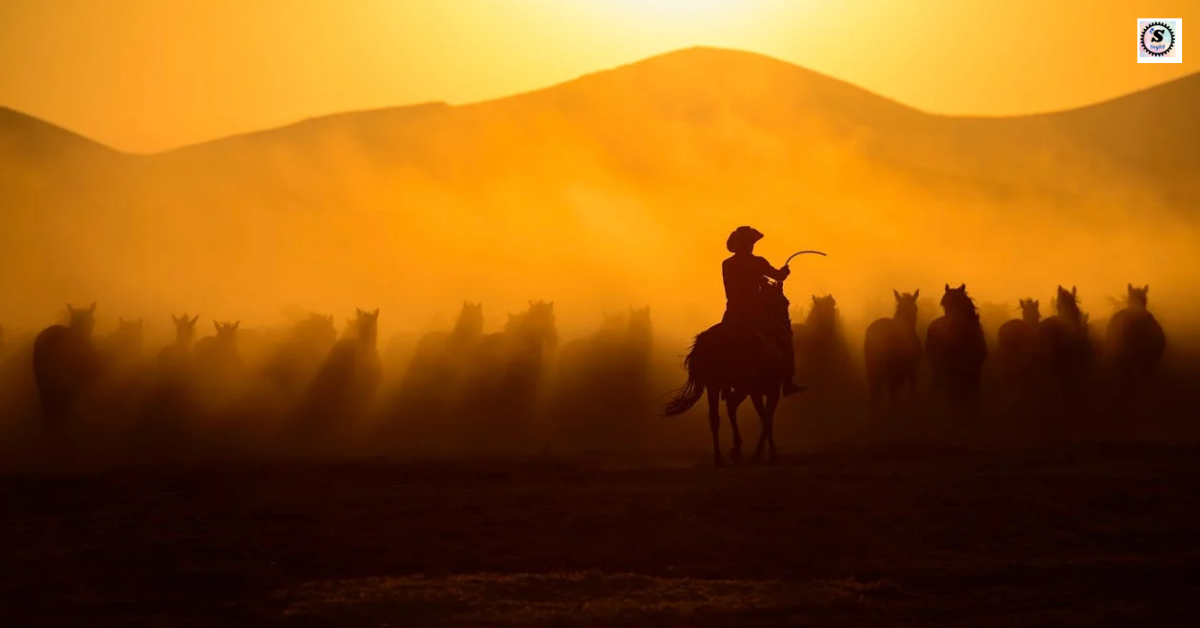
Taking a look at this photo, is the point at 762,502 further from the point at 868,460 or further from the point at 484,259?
the point at 484,259

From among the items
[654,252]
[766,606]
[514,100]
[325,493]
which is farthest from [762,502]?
[514,100]

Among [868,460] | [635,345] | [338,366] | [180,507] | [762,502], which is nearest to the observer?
[762,502]

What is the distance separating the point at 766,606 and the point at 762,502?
3.83m

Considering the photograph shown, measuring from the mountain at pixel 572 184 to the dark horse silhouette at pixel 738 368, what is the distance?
66.6 m

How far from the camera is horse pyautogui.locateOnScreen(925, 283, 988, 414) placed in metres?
25.7

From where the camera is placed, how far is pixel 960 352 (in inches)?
1017

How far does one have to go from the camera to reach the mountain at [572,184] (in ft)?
317

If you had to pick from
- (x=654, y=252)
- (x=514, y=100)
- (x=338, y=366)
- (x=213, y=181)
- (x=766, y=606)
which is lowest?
(x=766, y=606)

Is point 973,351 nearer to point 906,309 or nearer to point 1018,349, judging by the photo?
point 1018,349

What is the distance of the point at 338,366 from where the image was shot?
28062 mm

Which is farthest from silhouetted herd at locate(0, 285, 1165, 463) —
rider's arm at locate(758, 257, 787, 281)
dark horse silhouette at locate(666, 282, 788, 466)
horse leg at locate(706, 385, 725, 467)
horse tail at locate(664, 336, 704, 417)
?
rider's arm at locate(758, 257, 787, 281)

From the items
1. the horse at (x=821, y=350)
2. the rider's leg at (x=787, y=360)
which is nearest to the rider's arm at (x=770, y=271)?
the rider's leg at (x=787, y=360)

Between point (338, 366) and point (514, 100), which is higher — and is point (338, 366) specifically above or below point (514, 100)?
below

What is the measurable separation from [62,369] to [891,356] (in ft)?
48.3
